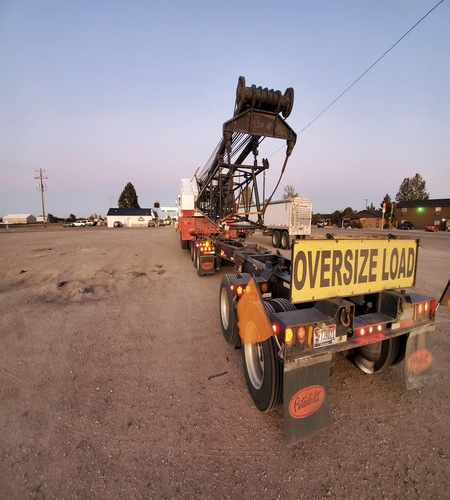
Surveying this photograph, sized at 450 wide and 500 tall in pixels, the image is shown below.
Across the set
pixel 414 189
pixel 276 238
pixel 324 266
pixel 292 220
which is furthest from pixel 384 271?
pixel 414 189

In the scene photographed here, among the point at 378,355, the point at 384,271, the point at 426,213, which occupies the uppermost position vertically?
the point at 426,213

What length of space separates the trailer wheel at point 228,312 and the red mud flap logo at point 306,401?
1578mm

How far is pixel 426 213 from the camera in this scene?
198 ft

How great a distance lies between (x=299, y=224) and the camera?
16.7 m

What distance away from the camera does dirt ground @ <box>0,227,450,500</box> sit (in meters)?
1.85

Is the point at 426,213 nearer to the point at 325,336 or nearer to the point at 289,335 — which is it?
the point at 325,336

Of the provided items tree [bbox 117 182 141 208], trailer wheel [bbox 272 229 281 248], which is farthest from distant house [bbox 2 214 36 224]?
trailer wheel [bbox 272 229 281 248]

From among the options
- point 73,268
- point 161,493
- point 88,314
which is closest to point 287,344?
point 161,493

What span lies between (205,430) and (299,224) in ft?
A: 51.6

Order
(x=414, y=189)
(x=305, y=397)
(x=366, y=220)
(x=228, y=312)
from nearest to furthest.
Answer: (x=305, y=397) → (x=228, y=312) → (x=366, y=220) → (x=414, y=189)

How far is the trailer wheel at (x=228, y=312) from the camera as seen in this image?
365 centimetres

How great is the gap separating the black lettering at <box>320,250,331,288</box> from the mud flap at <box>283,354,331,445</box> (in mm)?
647

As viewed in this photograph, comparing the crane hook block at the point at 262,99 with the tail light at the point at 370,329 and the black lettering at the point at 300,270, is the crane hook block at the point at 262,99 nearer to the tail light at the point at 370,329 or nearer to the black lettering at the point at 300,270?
the black lettering at the point at 300,270

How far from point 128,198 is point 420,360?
289ft
